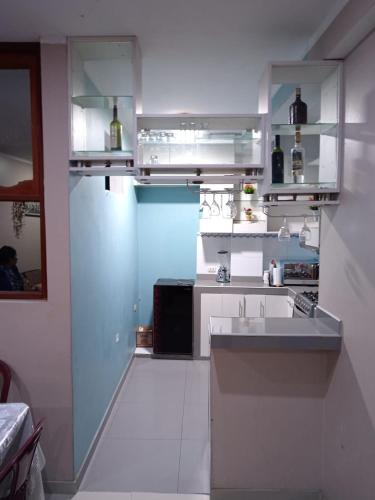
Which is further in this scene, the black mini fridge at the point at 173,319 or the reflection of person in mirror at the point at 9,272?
the black mini fridge at the point at 173,319

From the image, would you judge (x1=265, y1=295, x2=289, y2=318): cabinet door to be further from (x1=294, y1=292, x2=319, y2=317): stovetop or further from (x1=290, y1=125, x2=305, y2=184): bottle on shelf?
(x1=290, y1=125, x2=305, y2=184): bottle on shelf

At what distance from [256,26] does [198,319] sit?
3.14 meters

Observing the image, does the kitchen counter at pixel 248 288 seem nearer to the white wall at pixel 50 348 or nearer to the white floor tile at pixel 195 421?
the white floor tile at pixel 195 421

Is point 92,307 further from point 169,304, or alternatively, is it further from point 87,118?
point 169,304

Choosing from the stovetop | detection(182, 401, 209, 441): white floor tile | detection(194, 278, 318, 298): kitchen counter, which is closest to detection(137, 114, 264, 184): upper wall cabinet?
the stovetop

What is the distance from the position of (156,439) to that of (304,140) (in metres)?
2.39

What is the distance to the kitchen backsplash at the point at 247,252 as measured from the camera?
4566 mm

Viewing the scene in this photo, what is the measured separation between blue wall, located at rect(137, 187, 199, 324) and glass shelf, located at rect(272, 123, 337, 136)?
299cm

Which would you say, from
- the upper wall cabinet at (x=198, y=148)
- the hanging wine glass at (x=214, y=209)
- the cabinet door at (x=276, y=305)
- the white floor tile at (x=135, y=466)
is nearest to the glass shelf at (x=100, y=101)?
the upper wall cabinet at (x=198, y=148)

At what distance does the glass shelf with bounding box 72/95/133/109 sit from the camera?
208cm

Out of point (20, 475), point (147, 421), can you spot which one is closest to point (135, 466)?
point (147, 421)

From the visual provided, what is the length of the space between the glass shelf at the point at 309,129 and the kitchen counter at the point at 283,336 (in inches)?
40.8

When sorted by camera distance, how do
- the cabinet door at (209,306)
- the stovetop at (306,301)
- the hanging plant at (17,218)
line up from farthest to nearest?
1. the cabinet door at (209,306)
2. the stovetop at (306,301)
3. the hanging plant at (17,218)

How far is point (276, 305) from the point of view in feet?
13.8
